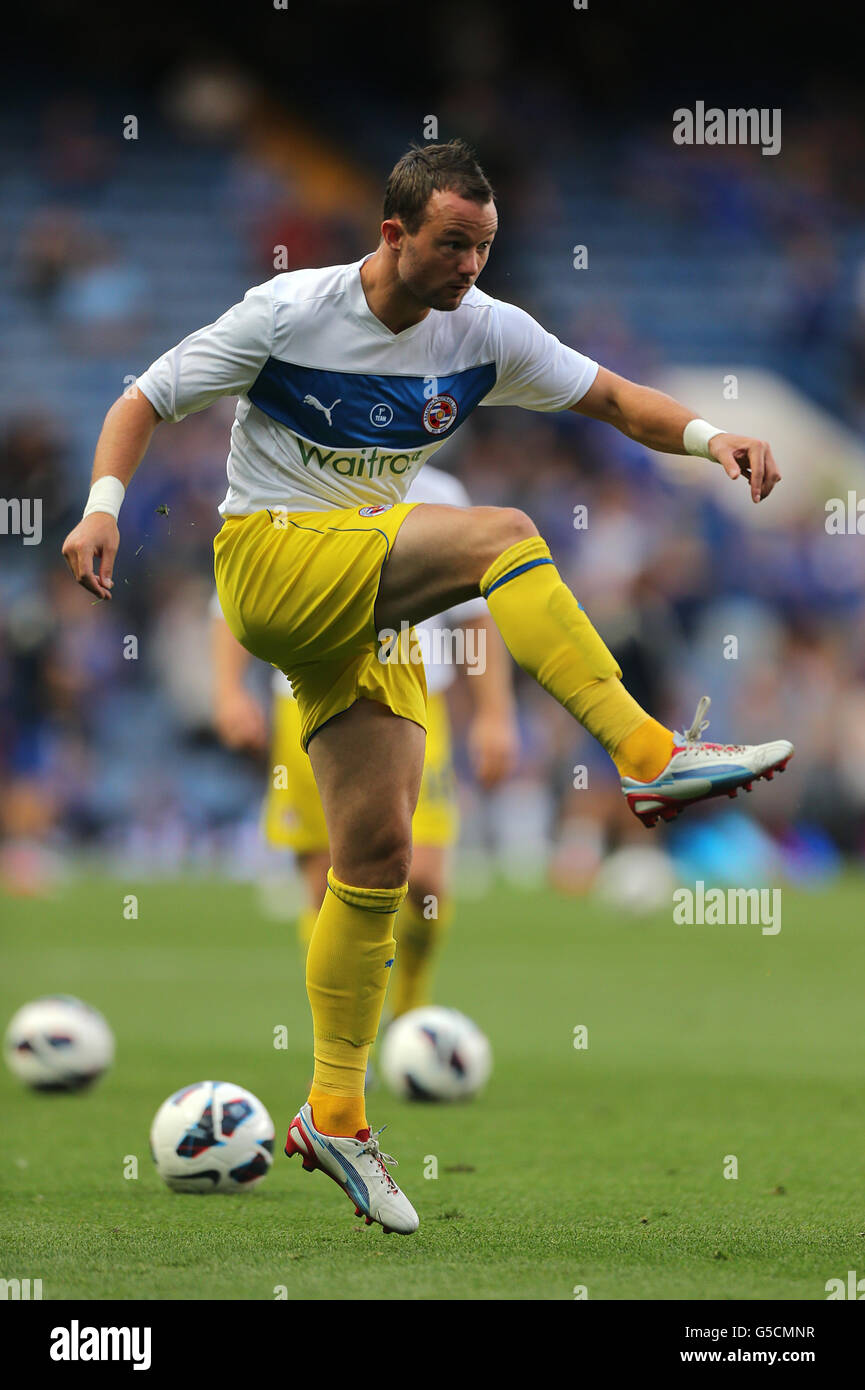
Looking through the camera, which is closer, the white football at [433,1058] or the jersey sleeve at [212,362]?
the jersey sleeve at [212,362]

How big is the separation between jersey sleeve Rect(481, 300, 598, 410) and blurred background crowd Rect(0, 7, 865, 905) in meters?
9.51

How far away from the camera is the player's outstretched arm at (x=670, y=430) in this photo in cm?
416

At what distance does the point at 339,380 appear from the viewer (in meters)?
4.38

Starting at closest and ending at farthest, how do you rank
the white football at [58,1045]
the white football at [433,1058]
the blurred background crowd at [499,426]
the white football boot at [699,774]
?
the white football boot at [699,774] < the white football at [433,1058] < the white football at [58,1045] < the blurred background crowd at [499,426]

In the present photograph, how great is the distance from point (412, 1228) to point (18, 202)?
17.2 meters

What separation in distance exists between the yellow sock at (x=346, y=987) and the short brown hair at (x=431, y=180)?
1.61 meters

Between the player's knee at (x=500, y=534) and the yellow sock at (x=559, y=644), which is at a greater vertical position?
the player's knee at (x=500, y=534)

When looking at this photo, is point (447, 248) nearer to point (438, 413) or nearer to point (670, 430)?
point (438, 413)

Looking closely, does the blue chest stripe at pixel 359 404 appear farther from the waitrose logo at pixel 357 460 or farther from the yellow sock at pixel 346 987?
the yellow sock at pixel 346 987

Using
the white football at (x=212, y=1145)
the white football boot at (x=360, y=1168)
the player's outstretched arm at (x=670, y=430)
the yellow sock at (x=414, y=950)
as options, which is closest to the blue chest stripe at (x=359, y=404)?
the player's outstretched arm at (x=670, y=430)

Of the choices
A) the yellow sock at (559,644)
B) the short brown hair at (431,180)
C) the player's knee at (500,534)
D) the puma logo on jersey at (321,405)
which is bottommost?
the yellow sock at (559,644)

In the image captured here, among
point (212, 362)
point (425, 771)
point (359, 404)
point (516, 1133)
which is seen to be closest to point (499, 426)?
point (425, 771)

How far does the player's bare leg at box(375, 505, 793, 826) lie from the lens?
385 cm

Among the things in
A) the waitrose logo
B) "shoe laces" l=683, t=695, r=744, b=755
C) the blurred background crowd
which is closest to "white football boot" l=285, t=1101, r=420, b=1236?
"shoe laces" l=683, t=695, r=744, b=755
